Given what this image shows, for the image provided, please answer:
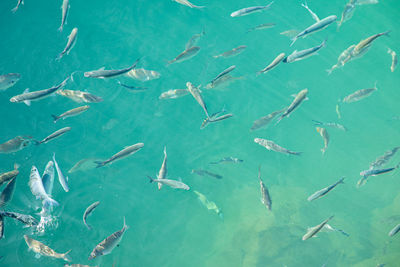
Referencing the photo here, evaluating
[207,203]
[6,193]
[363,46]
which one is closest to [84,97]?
[6,193]

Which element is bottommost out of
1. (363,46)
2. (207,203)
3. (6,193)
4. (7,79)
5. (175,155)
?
(207,203)

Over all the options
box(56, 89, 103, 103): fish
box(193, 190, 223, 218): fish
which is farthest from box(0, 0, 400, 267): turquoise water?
box(56, 89, 103, 103): fish

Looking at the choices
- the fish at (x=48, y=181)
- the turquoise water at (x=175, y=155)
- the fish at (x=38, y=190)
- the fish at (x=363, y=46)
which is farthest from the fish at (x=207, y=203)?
the fish at (x=363, y=46)

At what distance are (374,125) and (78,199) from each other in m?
12.9

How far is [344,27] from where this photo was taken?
1487 centimetres

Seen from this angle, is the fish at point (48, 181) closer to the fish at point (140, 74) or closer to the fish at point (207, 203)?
the fish at point (140, 74)

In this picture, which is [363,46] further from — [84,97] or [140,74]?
[84,97]

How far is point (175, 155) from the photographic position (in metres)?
7.89

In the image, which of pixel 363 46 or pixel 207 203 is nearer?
pixel 363 46

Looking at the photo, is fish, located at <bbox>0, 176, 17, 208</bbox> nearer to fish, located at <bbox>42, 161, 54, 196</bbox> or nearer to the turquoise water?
fish, located at <bbox>42, 161, 54, 196</bbox>

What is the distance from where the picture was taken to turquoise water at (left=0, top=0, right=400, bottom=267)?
6.59 meters

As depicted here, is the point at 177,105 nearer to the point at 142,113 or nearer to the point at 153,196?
the point at 142,113

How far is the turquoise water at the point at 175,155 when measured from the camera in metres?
6.59

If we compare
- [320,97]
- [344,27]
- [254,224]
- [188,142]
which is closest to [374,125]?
[320,97]
